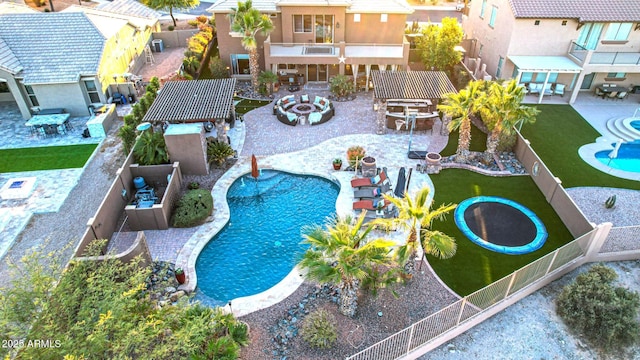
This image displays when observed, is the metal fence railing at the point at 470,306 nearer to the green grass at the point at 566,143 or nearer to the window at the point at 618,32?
the green grass at the point at 566,143

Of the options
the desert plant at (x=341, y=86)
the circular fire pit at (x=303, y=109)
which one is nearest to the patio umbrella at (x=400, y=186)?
the circular fire pit at (x=303, y=109)

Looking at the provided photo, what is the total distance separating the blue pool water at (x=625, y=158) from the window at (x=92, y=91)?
3460 cm

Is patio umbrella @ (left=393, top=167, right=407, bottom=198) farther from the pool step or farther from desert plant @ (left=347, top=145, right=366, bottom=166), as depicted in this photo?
Result: the pool step

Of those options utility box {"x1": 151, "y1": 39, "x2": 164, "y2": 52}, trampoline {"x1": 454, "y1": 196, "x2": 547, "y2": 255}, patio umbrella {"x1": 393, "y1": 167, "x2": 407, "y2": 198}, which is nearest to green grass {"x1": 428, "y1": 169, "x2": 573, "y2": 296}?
trampoline {"x1": 454, "y1": 196, "x2": 547, "y2": 255}

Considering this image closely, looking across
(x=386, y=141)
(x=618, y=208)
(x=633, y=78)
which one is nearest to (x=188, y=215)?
(x=386, y=141)

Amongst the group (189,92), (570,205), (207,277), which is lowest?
(207,277)

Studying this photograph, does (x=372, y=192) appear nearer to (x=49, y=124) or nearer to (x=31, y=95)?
(x=49, y=124)

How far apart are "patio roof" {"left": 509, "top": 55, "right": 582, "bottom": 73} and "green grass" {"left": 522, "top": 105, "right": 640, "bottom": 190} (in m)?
2.74

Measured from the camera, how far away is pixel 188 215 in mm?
20453

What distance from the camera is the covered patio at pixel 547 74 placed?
30297mm

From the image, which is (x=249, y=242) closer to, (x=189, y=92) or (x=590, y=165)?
(x=189, y=92)

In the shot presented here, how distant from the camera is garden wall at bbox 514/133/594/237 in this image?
19044 millimetres

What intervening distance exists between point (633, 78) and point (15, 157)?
4489 centimetres

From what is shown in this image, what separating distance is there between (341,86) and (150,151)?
1581 centimetres
